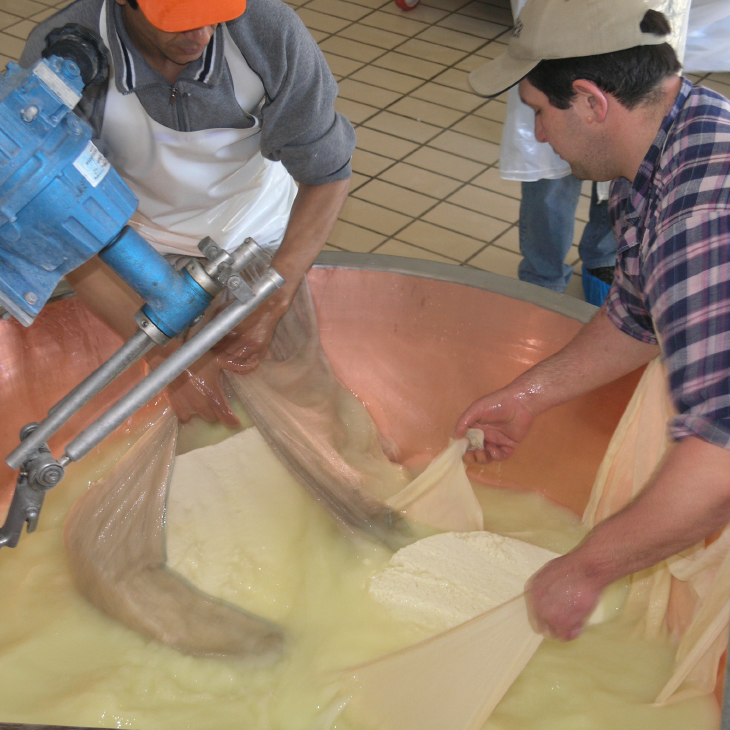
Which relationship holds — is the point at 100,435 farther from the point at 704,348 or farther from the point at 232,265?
the point at 704,348

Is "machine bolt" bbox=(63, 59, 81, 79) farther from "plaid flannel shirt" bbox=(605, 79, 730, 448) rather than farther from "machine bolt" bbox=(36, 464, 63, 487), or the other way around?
"plaid flannel shirt" bbox=(605, 79, 730, 448)

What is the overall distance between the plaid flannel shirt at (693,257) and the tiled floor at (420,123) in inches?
64.2

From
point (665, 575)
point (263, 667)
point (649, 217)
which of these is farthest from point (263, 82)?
point (665, 575)

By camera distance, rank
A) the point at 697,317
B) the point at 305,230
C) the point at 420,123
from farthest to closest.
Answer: the point at 420,123 < the point at 305,230 < the point at 697,317

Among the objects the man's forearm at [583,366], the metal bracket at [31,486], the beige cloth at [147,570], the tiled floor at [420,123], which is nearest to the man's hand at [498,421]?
→ the man's forearm at [583,366]

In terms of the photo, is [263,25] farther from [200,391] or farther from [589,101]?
[200,391]

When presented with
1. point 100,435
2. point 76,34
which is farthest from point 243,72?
point 100,435

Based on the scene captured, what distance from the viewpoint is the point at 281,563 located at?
1.63 metres

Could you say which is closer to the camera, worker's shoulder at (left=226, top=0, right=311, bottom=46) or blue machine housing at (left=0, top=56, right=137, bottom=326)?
blue machine housing at (left=0, top=56, right=137, bottom=326)

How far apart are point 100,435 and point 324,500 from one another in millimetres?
743

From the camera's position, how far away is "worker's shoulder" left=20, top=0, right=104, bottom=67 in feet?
4.31

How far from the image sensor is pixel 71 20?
53.5 inches

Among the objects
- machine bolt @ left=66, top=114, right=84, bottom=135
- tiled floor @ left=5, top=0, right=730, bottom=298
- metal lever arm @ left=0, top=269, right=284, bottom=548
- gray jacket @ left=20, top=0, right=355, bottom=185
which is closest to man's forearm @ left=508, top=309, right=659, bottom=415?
Answer: gray jacket @ left=20, top=0, right=355, bottom=185

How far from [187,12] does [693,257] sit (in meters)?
0.74
